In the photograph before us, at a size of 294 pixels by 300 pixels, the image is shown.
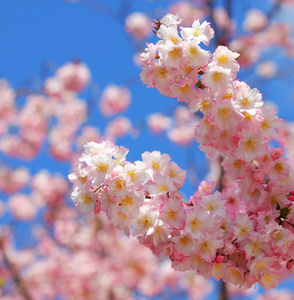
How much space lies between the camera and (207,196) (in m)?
1.57

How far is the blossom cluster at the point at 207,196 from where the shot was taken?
Answer: 1.43 m

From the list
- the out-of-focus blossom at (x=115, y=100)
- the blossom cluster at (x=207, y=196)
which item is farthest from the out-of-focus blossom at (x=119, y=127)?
the blossom cluster at (x=207, y=196)

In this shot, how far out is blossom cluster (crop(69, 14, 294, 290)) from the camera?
1432 millimetres

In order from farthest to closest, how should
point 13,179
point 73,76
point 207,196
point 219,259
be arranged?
point 13,179, point 73,76, point 207,196, point 219,259

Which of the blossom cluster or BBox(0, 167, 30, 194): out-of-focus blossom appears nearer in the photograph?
the blossom cluster

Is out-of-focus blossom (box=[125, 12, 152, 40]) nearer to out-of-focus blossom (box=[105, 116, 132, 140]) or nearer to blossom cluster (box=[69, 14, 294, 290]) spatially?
out-of-focus blossom (box=[105, 116, 132, 140])

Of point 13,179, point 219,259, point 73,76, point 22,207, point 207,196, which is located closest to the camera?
point 219,259

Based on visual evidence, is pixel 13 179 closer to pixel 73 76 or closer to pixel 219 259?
pixel 73 76

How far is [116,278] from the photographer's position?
22.6ft

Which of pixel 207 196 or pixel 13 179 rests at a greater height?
pixel 13 179

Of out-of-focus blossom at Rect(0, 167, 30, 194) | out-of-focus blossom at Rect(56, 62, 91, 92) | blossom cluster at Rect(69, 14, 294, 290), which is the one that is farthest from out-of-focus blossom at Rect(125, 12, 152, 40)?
blossom cluster at Rect(69, 14, 294, 290)

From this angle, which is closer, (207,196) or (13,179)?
(207,196)

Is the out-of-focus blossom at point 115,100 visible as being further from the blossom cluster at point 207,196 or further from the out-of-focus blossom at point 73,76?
the blossom cluster at point 207,196

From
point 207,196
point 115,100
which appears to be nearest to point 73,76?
point 115,100
